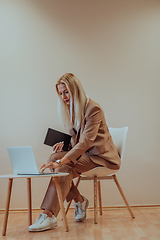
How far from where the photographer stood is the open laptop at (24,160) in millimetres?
1688

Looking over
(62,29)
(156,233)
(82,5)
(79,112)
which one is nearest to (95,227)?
(156,233)

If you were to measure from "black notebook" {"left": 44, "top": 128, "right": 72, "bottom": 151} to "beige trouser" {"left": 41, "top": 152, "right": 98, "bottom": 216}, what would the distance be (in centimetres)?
9

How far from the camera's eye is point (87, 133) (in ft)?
6.62

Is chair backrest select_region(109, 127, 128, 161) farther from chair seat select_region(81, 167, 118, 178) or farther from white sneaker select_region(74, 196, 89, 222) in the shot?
white sneaker select_region(74, 196, 89, 222)

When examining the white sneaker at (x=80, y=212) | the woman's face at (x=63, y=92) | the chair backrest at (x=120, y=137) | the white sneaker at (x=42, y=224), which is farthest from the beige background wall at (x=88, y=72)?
the white sneaker at (x=42, y=224)

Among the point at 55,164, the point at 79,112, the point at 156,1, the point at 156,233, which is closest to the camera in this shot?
the point at 156,233

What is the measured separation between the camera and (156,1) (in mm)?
2861

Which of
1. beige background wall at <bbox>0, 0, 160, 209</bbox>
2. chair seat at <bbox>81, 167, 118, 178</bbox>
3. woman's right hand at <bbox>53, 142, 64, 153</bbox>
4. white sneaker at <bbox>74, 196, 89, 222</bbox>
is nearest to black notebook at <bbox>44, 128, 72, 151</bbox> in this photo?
woman's right hand at <bbox>53, 142, 64, 153</bbox>

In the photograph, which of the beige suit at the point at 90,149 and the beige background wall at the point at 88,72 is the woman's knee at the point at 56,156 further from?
the beige background wall at the point at 88,72

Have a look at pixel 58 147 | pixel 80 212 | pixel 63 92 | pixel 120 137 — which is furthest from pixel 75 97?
pixel 80 212

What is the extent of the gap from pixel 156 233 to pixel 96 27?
1964 mm

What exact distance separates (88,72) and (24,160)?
1.33m

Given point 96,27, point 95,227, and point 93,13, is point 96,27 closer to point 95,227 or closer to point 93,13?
point 93,13

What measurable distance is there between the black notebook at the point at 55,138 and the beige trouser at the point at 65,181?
9cm
